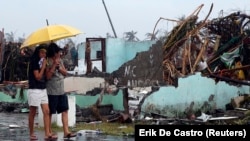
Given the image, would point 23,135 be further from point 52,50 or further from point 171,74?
point 171,74

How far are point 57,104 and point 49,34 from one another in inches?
53.6

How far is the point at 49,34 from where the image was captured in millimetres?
10312

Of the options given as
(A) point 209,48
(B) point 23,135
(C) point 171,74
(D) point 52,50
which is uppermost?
(A) point 209,48

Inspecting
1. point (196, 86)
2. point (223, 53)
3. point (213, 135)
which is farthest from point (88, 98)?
point (213, 135)

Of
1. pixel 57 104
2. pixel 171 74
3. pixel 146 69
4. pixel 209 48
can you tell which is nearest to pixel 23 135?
pixel 57 104

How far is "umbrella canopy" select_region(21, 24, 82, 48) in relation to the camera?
404 inches

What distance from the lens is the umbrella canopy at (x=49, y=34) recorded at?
10.3 metres

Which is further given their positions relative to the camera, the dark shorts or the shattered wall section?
the shattered wall section

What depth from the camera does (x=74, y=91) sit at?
17547mm

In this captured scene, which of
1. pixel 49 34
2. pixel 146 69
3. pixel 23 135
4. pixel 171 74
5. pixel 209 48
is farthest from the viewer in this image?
pixel 209 48

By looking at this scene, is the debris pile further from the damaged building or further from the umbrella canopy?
the umbrella canopy

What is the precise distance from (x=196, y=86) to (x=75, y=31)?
5480mm

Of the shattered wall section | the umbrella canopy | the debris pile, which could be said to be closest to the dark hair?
the umbrella canopy

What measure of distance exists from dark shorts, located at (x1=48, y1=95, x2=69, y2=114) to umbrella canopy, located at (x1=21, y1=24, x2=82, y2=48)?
108 cm
